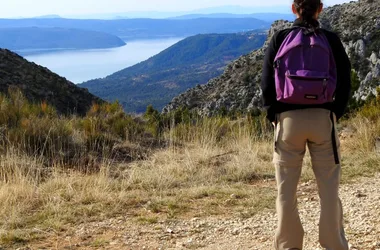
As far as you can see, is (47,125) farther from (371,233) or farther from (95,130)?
(371,233)

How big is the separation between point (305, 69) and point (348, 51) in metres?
29.4

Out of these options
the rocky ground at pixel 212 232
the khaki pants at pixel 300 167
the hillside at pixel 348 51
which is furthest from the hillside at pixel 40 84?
the khaki pants at pixel 300 167

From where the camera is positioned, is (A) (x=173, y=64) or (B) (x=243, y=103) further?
(A) (x=173, y=64)

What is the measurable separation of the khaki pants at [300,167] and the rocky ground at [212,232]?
49 cm

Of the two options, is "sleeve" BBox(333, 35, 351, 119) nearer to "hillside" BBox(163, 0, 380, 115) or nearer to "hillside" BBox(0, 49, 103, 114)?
"hillside" BBox(0, 49, 103, 114)

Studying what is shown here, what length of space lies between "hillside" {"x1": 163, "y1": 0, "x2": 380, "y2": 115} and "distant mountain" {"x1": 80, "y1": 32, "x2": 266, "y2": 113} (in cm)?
3275

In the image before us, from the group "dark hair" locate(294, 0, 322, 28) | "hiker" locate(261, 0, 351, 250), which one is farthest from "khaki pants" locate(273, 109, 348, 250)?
"dark hair" locate(294, 0, 322, 28)

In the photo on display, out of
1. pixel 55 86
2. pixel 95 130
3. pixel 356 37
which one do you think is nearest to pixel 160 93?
pixel 356 37

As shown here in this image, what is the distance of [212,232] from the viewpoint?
12.0 feet

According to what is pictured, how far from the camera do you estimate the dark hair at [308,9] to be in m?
2.61

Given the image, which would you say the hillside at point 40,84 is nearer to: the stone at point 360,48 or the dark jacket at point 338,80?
the dark jacket at point 338,80

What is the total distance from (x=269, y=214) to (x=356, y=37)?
29233 mm

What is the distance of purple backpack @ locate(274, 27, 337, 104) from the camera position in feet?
8.16

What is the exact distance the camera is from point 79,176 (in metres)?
5.03
